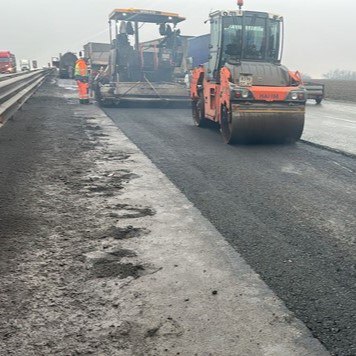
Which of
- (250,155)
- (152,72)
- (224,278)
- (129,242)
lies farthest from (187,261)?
(152,72)

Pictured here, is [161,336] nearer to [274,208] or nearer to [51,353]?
[51,353]

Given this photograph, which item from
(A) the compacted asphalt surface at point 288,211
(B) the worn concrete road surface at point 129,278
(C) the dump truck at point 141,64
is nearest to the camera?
(B) the worn concrete road surface at point 129,278

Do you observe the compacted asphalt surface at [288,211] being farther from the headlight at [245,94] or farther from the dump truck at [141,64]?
the dump truck at [141,64]

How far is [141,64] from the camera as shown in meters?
15.5

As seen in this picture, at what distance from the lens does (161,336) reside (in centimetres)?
225

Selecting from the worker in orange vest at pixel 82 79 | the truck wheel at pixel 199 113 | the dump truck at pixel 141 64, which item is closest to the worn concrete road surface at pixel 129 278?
the truck wheel at pixel 199 113

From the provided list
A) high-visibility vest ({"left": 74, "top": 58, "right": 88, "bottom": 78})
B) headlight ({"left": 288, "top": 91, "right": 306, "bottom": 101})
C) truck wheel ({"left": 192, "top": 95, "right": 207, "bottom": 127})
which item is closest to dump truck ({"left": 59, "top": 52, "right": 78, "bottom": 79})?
high-visibility vest ({"left": 74, "top": 58, "right": 88, "bottom": 78})

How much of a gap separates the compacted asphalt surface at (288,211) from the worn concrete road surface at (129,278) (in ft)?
0.15

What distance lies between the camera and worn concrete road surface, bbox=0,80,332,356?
2215mm

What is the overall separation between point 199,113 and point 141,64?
20.0ft

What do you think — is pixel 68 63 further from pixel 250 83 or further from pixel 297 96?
pixel 297 96

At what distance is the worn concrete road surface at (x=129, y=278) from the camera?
221 cm

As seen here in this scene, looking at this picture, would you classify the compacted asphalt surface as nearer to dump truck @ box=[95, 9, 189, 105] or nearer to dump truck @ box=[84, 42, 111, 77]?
dump truck @ box=[95, 9, 189, 105]

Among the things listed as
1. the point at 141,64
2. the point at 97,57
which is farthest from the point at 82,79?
the point at 97,57
